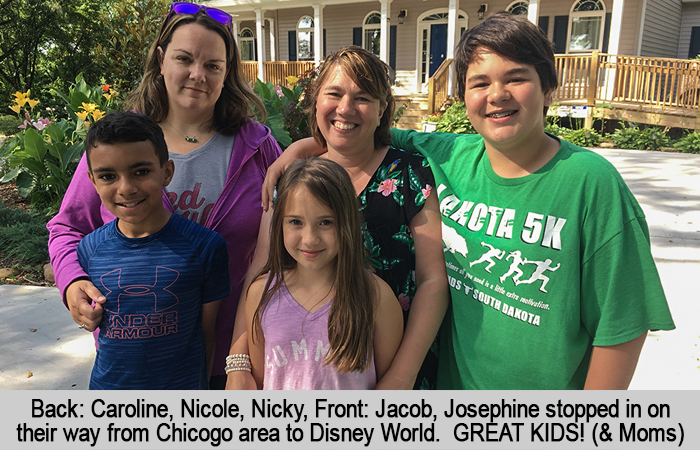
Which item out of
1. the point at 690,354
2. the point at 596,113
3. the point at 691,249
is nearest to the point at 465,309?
the point at 690,354

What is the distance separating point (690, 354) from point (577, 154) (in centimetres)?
305

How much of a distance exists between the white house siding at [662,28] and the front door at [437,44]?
20.5 feet

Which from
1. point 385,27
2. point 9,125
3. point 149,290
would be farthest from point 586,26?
point 149,290

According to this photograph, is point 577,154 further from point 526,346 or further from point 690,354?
point 690,354

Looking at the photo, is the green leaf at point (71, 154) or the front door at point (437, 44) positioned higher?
the front door at point (437, 44)

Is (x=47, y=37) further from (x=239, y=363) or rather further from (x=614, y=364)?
(x=614, y=364)

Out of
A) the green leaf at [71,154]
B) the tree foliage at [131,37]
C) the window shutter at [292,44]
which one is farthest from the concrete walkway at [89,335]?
the window shutter at [292,44]

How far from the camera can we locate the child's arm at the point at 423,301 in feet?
5.89

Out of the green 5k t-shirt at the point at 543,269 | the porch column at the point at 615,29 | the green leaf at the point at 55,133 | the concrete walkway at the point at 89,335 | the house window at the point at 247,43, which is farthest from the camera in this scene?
the house window at the point at 247,43

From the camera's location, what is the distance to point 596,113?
1356cm

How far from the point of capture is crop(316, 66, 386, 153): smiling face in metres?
1.91

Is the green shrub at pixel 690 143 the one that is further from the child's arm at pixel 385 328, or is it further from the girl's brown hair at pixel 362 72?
the child's arm at pixel 385 328

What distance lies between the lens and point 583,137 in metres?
12.5

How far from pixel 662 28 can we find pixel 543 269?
1925 centimetres
